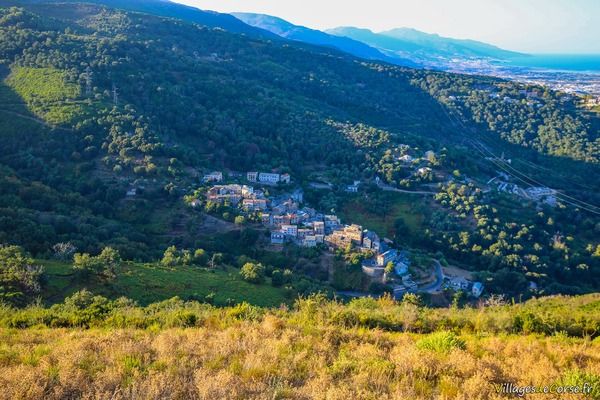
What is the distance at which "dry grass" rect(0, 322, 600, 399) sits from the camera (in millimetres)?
5285

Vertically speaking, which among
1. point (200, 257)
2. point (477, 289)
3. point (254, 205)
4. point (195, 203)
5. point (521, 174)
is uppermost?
point (521, 174)

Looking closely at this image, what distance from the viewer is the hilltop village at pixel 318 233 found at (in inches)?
956

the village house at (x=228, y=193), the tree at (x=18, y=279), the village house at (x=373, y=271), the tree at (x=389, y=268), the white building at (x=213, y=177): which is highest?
the tree at (x=18, y=279)

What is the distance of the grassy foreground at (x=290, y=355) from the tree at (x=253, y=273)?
10.8 metres

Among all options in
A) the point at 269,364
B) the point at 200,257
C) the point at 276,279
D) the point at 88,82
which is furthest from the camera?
the point at 88,82

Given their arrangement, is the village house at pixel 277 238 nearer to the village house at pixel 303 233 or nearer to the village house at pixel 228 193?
the village house at pixel 303 233

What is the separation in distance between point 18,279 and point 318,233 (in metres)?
17.1

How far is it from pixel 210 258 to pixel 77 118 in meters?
18.5

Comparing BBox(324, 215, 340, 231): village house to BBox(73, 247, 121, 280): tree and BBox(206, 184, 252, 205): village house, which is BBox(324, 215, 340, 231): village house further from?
BBox(73, 247, 121, 280): tree

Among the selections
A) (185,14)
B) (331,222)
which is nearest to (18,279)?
(331,222)

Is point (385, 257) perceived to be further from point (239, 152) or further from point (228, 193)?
point (239, 152)

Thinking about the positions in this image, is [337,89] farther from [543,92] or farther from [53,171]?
[53,171]

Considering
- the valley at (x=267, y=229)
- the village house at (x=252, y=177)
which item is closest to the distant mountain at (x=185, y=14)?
the valley at (x=267, y=229)

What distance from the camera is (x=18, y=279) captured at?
1394cm
